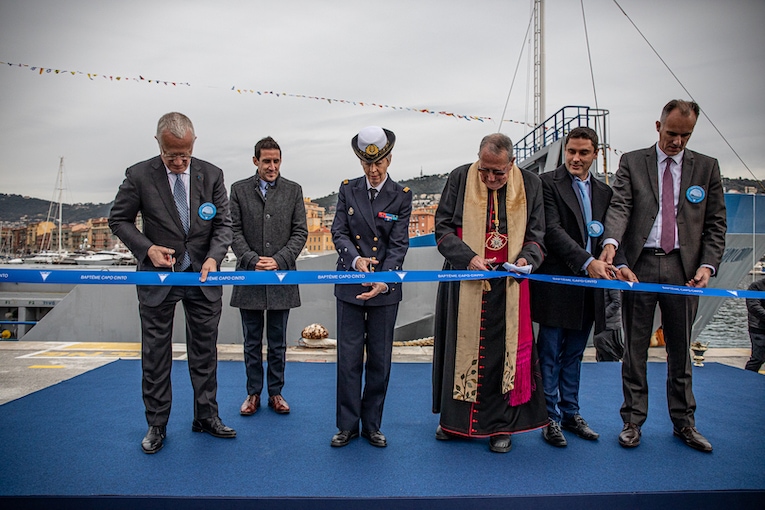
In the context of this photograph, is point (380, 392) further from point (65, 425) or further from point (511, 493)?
point (65, 425)

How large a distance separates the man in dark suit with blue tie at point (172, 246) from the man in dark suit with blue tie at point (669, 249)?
2.26 meters

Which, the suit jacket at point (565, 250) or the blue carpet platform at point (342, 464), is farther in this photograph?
the suit jacket at point (565, 250)

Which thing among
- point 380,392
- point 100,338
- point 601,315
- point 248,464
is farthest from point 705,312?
point 100,338

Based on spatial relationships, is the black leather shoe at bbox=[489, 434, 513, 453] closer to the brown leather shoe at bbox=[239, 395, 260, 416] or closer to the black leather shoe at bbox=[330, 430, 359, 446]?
the black leather shoe at bbox=[330, 430, 359, 446]

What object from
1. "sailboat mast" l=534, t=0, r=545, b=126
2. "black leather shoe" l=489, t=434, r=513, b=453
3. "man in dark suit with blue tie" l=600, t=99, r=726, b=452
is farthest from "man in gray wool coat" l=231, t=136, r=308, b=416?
"sailboat mast" l=534, t=0, r=545, b=126

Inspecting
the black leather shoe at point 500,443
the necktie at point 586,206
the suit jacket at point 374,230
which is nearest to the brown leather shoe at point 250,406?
the suit jacket at point 374,230

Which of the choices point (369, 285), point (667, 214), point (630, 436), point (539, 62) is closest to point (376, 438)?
point (369, 285)

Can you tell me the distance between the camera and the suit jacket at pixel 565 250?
9.56ft

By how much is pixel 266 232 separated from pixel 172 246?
2.54 feet

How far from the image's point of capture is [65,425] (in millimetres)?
2984

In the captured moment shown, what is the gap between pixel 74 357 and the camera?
5.74 m

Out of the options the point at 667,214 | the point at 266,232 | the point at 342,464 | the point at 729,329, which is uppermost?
the point at 667,214

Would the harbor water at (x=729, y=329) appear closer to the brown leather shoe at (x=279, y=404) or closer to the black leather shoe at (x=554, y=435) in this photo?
the black leather shoe at (x=554, y=435)

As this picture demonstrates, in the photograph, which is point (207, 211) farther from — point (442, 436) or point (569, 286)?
point (569, 286)
